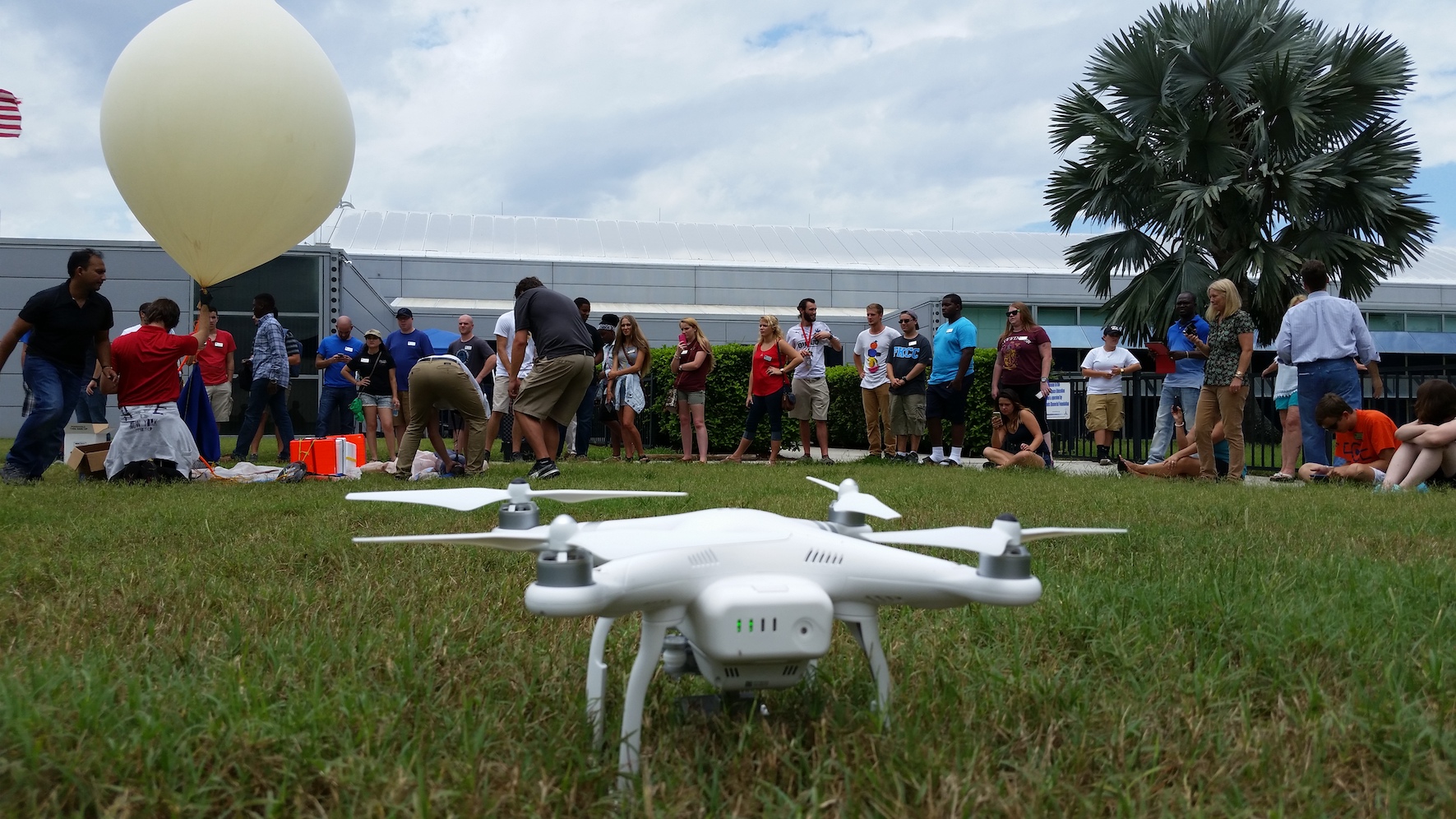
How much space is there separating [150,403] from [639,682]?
6682mm

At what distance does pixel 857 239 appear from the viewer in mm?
29562

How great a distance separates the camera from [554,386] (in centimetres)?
708

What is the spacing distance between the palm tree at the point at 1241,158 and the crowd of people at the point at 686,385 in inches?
195

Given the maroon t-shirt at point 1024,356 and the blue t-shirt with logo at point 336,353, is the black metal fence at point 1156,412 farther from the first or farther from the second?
the blue t-shirt with logo at point 336,353

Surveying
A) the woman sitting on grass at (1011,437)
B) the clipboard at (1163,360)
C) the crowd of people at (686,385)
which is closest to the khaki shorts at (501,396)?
the crowd of people at (686,385)

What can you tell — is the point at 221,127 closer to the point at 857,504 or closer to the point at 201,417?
the point at 201,417

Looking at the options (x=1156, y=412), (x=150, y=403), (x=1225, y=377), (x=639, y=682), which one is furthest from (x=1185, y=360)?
(x=639, y=682)

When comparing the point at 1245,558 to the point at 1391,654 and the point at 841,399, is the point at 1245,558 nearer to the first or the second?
the point at 1391,654

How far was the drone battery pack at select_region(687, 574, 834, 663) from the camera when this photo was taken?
1.20 metres

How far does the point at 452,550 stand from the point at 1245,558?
270cm

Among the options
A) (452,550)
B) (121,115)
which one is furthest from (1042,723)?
(121,115)

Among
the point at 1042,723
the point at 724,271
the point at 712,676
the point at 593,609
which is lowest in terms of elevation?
the point at 1042,723

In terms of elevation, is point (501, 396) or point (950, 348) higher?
point (950, 348)

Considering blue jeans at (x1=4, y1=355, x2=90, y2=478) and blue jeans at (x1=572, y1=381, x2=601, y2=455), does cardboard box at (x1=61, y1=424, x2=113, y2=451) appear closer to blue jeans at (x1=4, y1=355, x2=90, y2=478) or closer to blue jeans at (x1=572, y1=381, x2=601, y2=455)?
blue jeans at (x1=4, y1=355, x2=90, y2=478)
